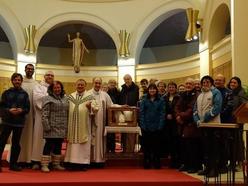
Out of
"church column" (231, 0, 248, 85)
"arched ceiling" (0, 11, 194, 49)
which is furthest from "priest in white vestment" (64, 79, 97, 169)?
"arched ceiling" (0, 11, 194, 49)

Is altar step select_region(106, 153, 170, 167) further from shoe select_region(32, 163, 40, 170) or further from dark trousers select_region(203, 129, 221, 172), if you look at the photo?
dark trousers select_region(203, 129, 221, 172)

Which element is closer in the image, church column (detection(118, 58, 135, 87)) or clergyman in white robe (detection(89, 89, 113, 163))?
clergyman in white robe (detection(89, 89, 113, 163))

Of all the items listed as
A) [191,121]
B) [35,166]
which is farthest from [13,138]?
[191,121]

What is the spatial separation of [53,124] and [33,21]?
37.6 ft

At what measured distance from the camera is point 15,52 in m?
17.2

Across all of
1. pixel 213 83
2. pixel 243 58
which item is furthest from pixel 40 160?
pixel 243 58

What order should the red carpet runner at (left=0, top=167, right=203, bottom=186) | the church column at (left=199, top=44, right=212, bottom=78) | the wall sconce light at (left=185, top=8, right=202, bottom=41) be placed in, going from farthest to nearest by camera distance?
the church column at (left=199, top=44, right=212, bottom=78)
the wall sconce light at (left=185, top=8, right=202, bottom=41)
the red carpet runner at (left=0, top=167, right=203, bottom=186)

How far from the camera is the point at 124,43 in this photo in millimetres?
17438

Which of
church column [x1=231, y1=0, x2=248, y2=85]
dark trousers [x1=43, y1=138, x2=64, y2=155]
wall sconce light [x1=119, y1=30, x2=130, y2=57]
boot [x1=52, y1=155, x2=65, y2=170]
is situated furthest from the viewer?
wall sconce light [x1=119, y1=30, x2=130, y2=57]

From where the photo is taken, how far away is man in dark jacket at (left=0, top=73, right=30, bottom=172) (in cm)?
654

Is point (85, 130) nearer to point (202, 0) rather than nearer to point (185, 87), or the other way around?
point (185, 87)

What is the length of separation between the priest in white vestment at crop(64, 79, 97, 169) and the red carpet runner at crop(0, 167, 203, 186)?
0.99 feet

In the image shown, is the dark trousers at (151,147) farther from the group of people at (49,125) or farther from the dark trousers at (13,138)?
the dark trousers at (13,138)

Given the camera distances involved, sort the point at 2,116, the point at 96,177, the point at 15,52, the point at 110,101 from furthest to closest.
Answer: the point at 15,52 → the point at 110,101 → the point at 2,116 → the point at 96,177
